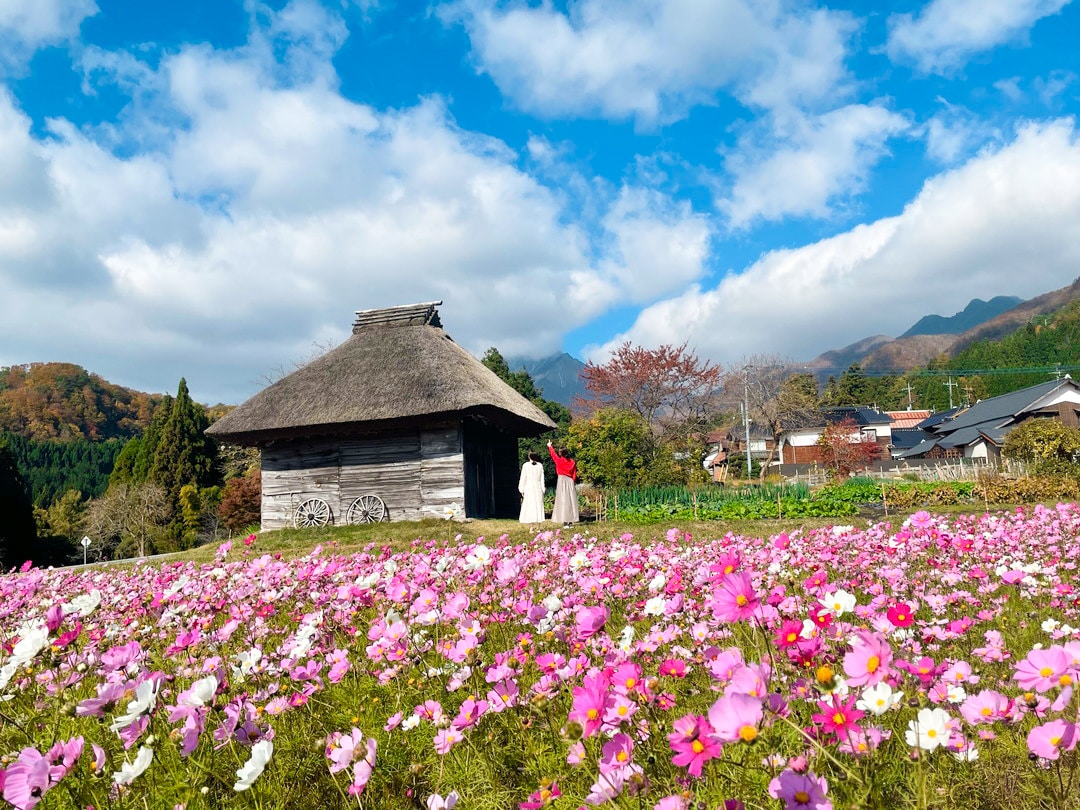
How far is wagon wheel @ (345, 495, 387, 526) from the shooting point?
48.0 feet

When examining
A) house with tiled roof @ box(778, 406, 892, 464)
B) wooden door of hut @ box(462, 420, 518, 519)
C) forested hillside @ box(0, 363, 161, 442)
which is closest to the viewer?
wooden door of hut @ box(462, 420, 518, 519)

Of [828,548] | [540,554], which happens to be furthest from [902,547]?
[540,554]

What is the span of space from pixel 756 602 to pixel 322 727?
176cm

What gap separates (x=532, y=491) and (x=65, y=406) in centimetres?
5272

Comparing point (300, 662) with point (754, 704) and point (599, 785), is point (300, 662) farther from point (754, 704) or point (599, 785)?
point (754, 704)

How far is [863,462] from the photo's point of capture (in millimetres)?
42062

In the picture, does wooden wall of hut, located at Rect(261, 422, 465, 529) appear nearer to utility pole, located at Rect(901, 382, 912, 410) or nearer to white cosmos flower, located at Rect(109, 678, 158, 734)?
white cosmos flower, located at Rect(109, 678, 158, 734)

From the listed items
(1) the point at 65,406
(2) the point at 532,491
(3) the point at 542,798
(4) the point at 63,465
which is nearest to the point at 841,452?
(2) the point at 532,491

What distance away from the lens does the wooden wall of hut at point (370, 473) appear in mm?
14320

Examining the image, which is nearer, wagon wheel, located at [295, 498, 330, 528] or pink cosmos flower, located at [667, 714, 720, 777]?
pink cosmos flower, located at [667, 714, 720, 777]

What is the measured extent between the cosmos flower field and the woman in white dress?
31.4 ft

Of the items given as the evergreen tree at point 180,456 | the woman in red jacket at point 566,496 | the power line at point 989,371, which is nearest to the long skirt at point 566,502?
the woman in red jacket at point 566,496

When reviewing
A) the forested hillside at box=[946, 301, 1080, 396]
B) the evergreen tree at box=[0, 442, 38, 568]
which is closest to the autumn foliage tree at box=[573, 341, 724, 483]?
the evergreen tree at box=[0, 442, 38, 568]

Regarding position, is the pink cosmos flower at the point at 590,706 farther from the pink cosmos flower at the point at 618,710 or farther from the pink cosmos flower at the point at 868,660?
the pink cosmos flower at the point at 868,660
